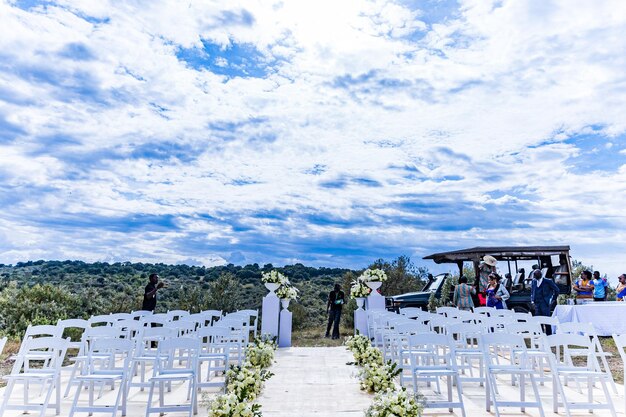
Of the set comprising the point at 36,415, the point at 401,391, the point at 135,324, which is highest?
the point at 135,324

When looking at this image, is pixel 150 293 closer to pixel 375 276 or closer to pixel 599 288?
pixel 375 276

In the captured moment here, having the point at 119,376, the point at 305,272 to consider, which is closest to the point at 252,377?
the point at 119,376

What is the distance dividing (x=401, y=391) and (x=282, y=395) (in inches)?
107

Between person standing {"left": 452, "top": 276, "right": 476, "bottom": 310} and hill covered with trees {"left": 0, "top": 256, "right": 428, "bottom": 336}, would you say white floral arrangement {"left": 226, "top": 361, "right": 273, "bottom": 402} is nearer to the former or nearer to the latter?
person standing {"left": 452, "top": 276, "right": 476, "bottom": 310}

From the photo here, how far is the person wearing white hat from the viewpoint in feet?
50.5

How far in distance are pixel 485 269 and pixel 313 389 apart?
347 inches

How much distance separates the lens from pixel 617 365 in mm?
10422

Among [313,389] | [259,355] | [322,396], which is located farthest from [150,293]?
[322,396]

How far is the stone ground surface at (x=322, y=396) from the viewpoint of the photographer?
22.1 ft

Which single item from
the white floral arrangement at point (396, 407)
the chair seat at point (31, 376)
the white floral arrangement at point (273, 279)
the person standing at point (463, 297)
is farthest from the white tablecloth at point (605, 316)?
the chair seat at point (31, 376)

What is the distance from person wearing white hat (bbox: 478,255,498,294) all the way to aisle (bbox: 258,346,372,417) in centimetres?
531

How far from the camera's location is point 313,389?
8305 mm

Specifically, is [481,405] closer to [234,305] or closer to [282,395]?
[282,395]

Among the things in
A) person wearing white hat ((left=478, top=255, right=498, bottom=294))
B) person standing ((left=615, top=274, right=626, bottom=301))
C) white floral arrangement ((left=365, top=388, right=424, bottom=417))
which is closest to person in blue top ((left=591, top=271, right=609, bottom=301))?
person standing ((left=615, top=274, right=626, bottom=301))
